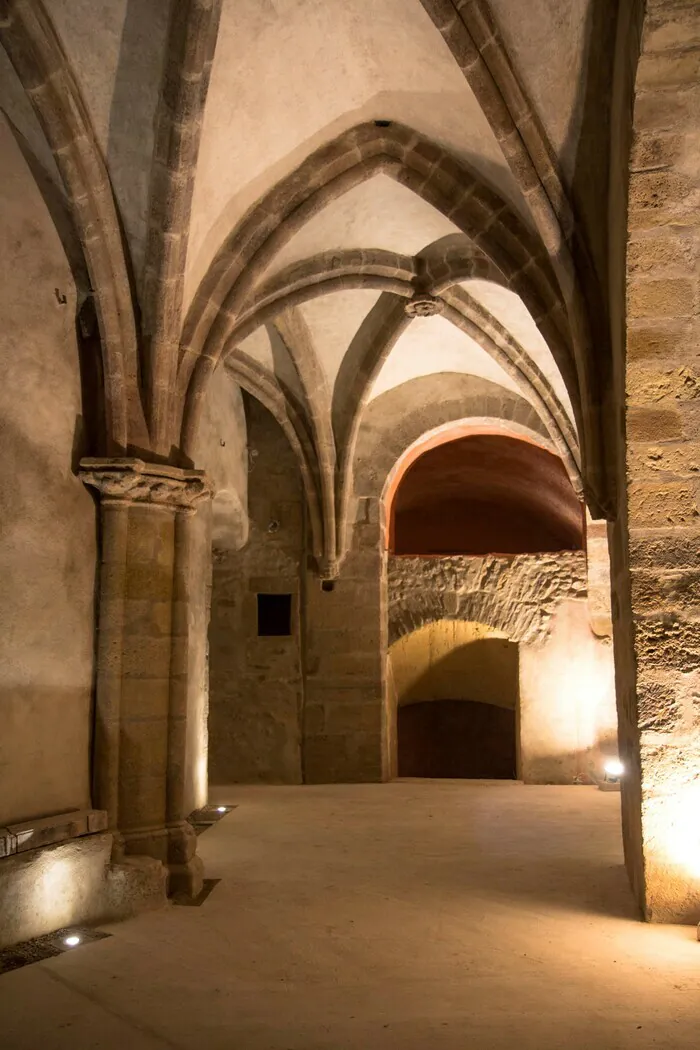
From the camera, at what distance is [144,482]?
189 inches

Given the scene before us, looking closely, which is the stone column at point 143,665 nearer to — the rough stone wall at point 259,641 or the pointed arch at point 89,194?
the pointed arch at point 89,194

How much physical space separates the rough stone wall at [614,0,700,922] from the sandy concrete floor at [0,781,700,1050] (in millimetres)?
419

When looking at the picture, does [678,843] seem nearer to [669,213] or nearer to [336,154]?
[669,213]

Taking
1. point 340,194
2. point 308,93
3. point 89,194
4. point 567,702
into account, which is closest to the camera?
point 89,194

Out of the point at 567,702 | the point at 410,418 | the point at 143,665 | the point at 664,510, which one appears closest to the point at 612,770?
the point at 567,702

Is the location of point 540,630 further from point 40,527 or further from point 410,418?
point 40,527

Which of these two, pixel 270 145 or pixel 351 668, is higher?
pixel 270 145

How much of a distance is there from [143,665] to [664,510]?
2686 millimetres

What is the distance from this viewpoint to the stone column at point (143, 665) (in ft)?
15.3

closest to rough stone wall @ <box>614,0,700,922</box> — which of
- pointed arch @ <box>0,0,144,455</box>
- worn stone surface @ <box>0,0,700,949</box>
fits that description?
worn stone surface @ <box>0,0,700,949</box>

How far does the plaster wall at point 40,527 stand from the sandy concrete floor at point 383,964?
816 mm

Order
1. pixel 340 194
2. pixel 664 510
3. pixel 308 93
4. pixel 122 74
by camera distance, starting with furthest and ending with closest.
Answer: pixel 340 194, pixel 308 93, pixel 122 74, pixel 664 510

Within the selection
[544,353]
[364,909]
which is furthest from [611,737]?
[364,909]

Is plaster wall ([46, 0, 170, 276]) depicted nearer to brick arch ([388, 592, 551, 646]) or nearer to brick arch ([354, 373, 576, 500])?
brick arch ([354, 373, 576, 500])
